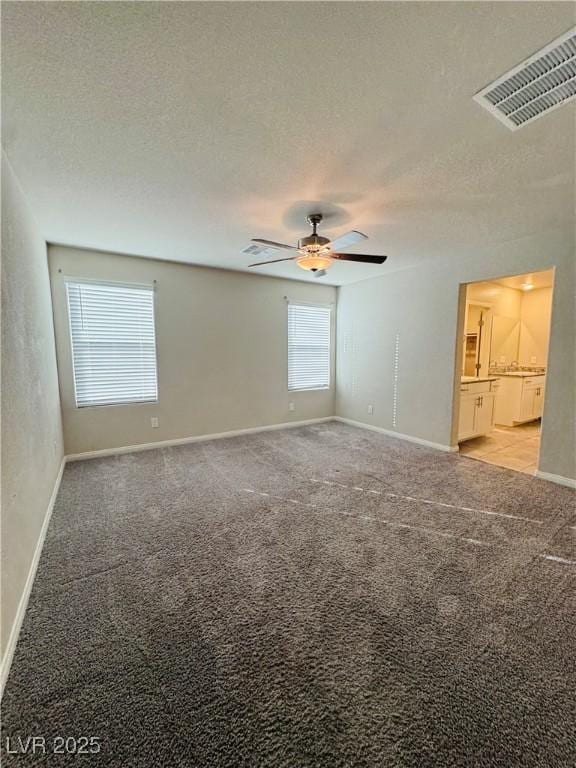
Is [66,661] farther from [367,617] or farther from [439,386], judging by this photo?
[439,386]

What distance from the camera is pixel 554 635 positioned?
1544 mm

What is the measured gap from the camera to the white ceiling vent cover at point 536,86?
1303mm

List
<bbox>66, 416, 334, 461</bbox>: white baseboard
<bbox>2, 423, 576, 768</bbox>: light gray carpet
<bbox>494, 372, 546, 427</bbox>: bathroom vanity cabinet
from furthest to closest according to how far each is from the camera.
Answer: <bbox>494, 372, 546, 427</bbox>: bathroom vanity cabinet → <bbox>66, 416, 334, 461</bbox>: white baseboard → <bbox>2, 423, 576, 768</bbox>: light gray carpet

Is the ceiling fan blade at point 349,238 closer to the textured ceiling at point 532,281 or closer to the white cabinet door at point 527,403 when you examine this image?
the textured ceiling at point 532,281

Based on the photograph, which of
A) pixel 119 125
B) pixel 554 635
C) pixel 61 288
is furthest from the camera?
pixel 61 288

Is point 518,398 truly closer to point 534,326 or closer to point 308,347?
point 534,326

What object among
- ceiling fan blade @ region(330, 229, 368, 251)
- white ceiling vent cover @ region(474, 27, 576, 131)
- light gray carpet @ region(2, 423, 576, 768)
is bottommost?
light gray carpet @ region(2, 423, 576, 768)

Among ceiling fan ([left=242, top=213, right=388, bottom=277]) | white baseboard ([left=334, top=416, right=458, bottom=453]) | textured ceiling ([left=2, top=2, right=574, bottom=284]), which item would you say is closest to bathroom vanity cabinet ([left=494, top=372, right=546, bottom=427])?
white baseboard ([left=334, top=416, right=458, bottom=453])

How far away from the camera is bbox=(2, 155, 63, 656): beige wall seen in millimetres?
1638

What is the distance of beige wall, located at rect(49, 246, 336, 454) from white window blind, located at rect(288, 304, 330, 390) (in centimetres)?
16

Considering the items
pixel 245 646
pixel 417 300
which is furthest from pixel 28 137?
pixel 417 300

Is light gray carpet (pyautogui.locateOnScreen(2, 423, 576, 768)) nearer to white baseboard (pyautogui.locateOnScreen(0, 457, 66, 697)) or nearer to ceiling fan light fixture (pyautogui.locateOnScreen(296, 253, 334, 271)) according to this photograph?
white baseboard (pyautogui.locateOnScreen(0, 457, 66, 697))

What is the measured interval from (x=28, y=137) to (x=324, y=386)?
4972 mm

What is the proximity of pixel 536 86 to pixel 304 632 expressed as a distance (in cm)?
279
